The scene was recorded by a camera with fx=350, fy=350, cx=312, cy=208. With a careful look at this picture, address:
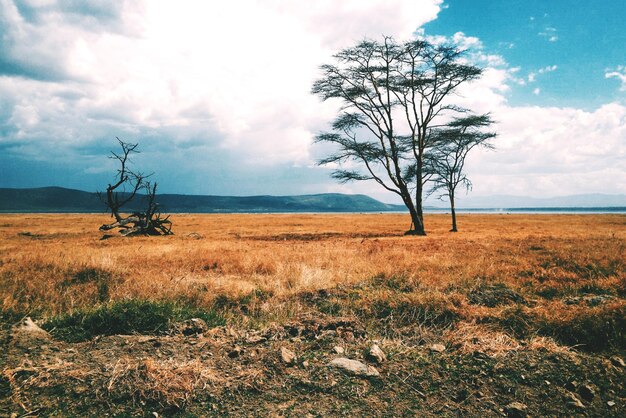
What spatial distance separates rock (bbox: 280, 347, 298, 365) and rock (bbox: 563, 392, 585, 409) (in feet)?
7.96

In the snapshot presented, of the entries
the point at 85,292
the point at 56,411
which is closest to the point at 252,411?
the point at 56,411

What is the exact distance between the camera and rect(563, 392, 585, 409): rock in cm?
286

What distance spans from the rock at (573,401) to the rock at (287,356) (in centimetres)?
243

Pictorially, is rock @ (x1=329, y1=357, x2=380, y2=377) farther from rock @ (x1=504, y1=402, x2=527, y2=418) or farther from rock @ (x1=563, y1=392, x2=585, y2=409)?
→ rock @ (x1=563, y1=392, x2=585, y2=409)

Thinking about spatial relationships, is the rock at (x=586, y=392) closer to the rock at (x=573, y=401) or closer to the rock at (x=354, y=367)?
the rock at (x=573, y=401)

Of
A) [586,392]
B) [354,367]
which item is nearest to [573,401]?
[586,392]

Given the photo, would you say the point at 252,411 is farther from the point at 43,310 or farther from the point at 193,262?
the point at 193,262

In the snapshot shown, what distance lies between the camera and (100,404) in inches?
113

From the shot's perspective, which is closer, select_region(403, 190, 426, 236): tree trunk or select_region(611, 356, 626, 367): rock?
select_region(611, 356, 626, 367): rock

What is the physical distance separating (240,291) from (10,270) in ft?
19.4

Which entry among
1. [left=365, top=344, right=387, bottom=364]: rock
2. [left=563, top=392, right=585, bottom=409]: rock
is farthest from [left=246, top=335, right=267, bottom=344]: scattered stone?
[left=563, top=392, right=585, bottom=409]: rock

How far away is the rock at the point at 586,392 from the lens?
117 inches

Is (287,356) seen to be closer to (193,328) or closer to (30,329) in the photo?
(193,328)

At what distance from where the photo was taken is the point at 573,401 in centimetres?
290
